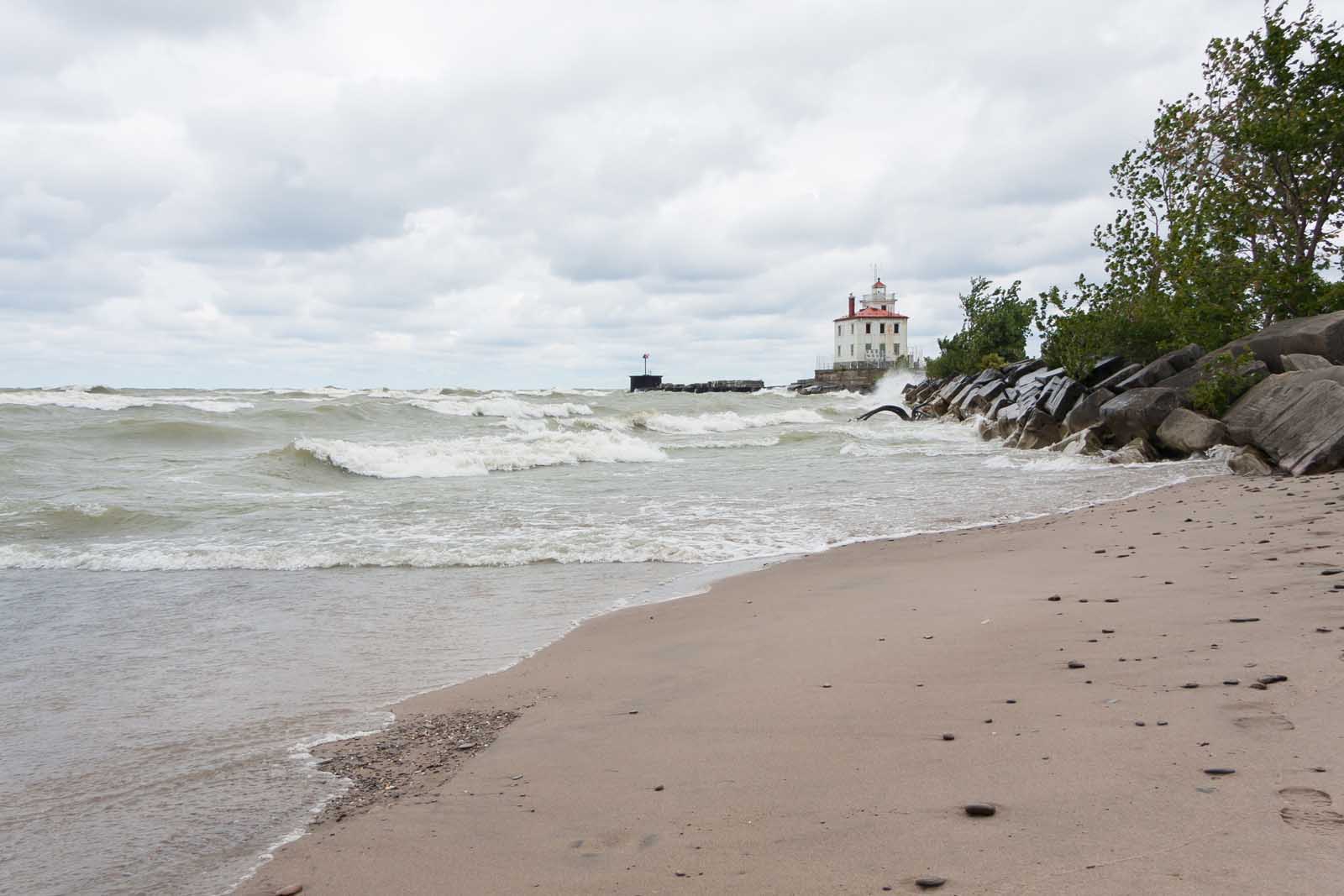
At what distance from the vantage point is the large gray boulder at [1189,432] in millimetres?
14016

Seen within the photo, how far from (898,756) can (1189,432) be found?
13935mm

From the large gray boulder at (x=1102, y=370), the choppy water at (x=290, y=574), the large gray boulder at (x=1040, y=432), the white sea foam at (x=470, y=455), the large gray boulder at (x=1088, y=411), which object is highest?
the large gray boulder at (x=1102, y=370)

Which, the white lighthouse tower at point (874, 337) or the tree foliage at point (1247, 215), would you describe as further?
the white lighthouse tower at point (874, 337)

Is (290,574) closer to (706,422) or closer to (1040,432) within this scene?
(1040,432)

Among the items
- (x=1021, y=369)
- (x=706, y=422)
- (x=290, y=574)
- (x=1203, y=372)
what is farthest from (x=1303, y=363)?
(x=706, y=422)

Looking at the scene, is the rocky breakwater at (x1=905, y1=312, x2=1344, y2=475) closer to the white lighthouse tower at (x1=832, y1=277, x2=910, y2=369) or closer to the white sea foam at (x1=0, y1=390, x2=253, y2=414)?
the white sea foam at (x1=0, y1=390, x2=253, y2=414)

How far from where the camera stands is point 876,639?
5.03 meters

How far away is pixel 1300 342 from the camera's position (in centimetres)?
1547

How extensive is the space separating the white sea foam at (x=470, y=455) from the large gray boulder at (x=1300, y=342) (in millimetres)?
12963

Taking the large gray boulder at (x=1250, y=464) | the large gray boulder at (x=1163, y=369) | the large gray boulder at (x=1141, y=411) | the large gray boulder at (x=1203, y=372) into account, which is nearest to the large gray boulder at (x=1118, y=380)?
the large gray boulder at (x=1163, y=369)

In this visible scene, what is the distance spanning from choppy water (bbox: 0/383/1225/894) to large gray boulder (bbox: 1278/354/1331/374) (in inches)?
102

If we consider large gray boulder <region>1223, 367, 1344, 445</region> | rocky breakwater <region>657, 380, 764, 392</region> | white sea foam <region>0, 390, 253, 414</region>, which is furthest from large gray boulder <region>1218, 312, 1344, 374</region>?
rocky breakwater <region>657, 380, 764, 392</region>

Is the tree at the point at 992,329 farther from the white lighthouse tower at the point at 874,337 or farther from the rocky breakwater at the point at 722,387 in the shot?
the rocky breakwater at the point at 722,387

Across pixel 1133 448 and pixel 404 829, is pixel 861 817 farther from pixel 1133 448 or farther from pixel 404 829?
pixel 1133 448
